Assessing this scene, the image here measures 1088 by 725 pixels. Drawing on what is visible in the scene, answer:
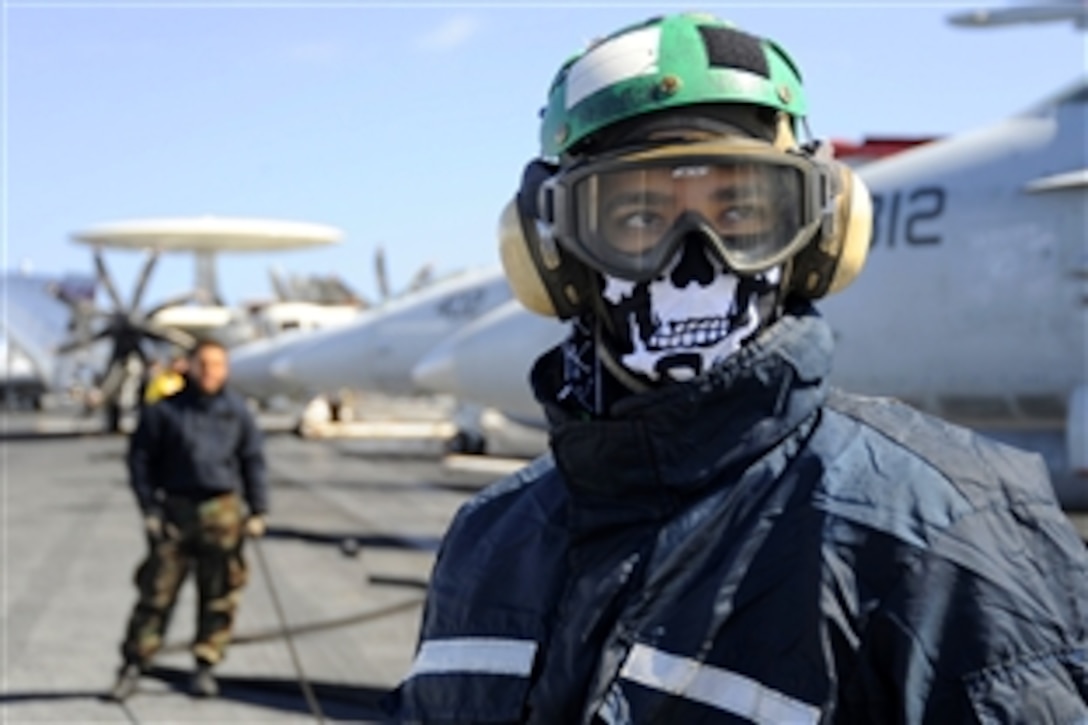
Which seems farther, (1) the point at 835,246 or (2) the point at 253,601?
(2) the point at 253,601

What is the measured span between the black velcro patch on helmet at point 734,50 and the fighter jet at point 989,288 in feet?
24.2

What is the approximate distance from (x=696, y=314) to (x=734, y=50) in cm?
32

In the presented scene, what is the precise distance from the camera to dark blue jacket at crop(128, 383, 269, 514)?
7.62m

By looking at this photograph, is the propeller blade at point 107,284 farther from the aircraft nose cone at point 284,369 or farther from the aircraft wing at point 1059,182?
Result: the aircraft wing at point 1059,182

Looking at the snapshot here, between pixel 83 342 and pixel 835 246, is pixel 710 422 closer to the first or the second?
pixel 835 246

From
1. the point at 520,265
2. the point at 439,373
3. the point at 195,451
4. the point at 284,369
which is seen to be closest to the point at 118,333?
the point at 284,369

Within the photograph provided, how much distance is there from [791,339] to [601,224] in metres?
0.28

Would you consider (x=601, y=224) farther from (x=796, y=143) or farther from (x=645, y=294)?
(x=796, y=143)

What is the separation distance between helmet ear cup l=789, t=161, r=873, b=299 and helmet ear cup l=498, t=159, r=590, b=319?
28 centimetres

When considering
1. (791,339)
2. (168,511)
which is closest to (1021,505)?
(791,339)

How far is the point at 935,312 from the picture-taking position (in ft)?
29.7

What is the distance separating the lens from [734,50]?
165 centimetres

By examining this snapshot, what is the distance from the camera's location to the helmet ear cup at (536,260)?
1.85 meters

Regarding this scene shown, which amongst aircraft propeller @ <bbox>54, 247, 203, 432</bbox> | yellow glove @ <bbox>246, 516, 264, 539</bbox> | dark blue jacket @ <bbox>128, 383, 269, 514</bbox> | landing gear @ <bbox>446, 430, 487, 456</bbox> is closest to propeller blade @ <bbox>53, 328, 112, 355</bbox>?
aircraft propeller @ <bbox>54, 247, 203, 432</bbox>
